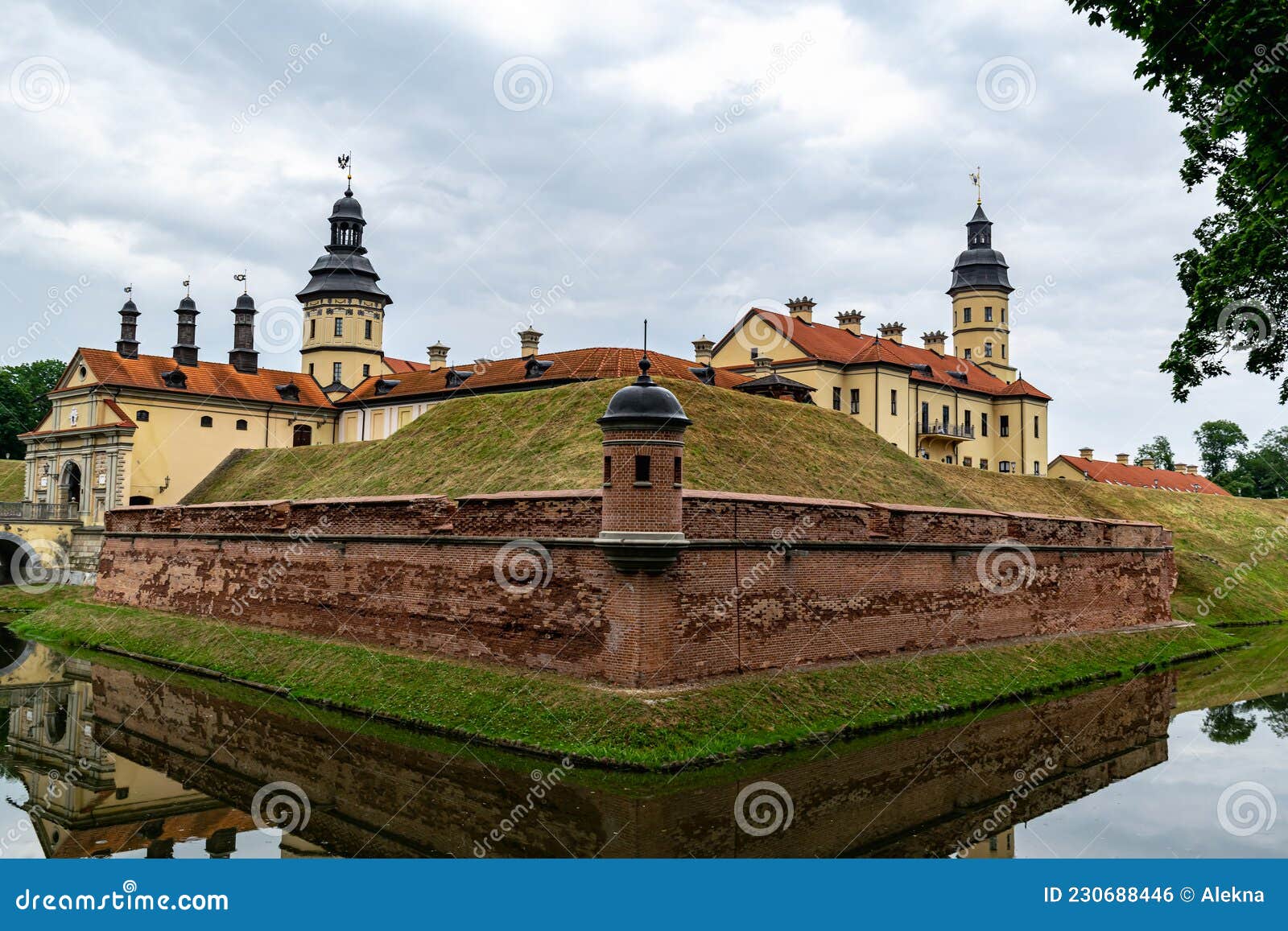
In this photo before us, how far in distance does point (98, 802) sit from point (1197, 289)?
1723 centimetres

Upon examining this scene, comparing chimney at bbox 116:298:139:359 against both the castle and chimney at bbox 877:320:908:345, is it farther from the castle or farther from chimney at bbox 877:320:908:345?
chimney at bbox 877:320:908:345

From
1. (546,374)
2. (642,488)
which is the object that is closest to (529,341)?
(546,374)

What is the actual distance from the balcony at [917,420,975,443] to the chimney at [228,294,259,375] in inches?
1325

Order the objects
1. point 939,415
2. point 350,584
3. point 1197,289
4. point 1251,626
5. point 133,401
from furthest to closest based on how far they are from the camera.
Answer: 1. point 939,415
2. point 133,401
3. point 1251,626
4. point 350,584
5. point 1197,289

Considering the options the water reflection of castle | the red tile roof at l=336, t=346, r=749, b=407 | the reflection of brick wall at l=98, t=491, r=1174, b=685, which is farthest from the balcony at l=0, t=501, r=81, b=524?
the water reflection of castle

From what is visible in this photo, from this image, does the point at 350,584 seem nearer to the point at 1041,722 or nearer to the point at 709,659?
the point at 709,659

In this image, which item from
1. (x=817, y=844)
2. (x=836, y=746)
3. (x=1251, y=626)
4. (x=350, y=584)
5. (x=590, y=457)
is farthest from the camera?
(x=1251, y=626)

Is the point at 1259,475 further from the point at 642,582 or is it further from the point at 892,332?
the point at 642,582

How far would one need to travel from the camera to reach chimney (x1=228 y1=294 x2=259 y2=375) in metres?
52.0

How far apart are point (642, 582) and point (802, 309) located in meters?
41.1

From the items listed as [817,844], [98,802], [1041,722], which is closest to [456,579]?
[98,802]

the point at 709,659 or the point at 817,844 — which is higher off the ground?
the point at 709,659

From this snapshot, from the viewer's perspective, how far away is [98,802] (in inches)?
495

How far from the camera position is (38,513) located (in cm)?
4316
